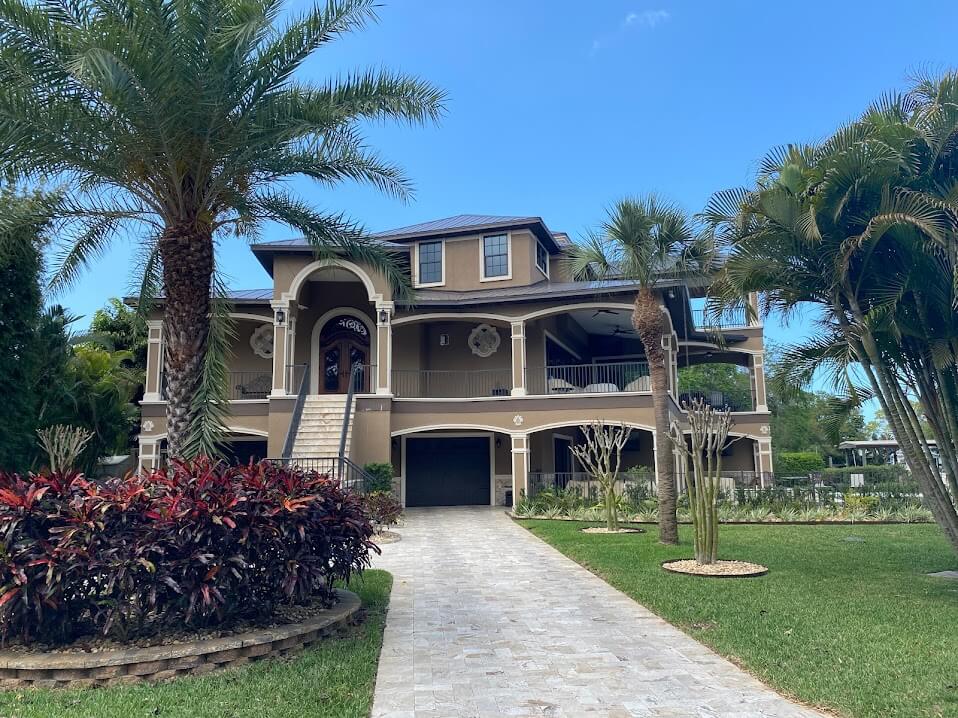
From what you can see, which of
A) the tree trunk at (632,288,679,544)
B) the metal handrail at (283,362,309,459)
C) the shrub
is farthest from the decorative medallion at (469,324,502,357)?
the tree trunk at (632,288,679,544)

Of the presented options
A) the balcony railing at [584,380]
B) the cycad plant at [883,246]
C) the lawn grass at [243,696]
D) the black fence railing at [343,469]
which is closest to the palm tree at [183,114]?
the lawn grass at [243,696]

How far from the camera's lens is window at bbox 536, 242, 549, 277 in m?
22.9

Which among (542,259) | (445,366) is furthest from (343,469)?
(542,259)

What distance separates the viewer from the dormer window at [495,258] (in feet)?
73.4

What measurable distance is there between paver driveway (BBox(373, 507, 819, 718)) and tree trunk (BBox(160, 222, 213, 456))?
10.6ft

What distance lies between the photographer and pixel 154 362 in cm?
2059

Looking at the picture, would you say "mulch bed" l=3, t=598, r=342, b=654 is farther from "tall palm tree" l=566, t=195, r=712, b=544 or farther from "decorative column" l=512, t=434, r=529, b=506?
"decorative column" l=512, t=434, r=529, b=506

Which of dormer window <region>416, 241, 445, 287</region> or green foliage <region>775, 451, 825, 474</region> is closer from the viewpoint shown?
dormer window <region>416, 241, 445, 287</region>

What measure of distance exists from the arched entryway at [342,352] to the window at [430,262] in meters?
2.56

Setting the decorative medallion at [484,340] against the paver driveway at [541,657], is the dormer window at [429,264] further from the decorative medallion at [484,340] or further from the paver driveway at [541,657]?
the paver driveway at [541,657]

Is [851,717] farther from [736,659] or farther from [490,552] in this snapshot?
[490,552]

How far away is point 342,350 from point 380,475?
5.49 m

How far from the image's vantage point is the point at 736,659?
19.1 ft

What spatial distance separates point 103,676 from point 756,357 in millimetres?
24915
